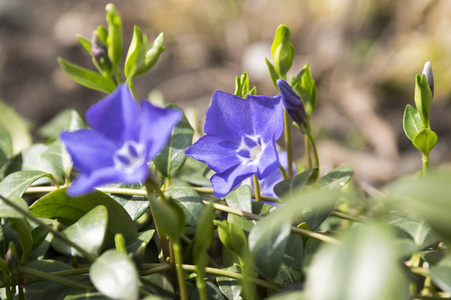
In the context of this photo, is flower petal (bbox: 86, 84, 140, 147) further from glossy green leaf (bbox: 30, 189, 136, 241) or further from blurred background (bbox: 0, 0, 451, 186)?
blurred background (bbox: 0, 0, 451, 186)

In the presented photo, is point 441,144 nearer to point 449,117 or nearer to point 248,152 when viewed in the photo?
point 449,117

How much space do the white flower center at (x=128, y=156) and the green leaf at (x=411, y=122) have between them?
0.36 m

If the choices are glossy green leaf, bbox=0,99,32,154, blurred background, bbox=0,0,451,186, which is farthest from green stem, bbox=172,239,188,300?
blurred background, bbox=0,0,451,186

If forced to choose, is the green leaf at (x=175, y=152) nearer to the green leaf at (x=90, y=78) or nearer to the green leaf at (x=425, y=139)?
the green leaf at (x=90, y=78)

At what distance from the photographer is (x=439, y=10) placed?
2814 mm

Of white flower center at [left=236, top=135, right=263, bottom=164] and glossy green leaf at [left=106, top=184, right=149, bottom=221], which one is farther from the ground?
white flower center at [left=236, top=135, right=263, bottom=164]

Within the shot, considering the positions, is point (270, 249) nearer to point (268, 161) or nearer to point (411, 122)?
point (268, 161)

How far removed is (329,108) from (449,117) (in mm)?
563

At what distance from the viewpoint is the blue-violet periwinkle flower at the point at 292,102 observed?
0.67 metres

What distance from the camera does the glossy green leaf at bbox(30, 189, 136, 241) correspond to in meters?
0.66

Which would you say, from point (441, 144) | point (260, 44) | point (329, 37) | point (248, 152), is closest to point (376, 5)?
point (329, 37)

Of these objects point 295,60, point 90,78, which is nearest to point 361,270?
point 90,78

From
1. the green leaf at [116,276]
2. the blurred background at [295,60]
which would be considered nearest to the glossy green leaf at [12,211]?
the green leaf at [116,276]

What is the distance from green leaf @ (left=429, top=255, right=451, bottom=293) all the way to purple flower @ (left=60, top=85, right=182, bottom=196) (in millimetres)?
290
